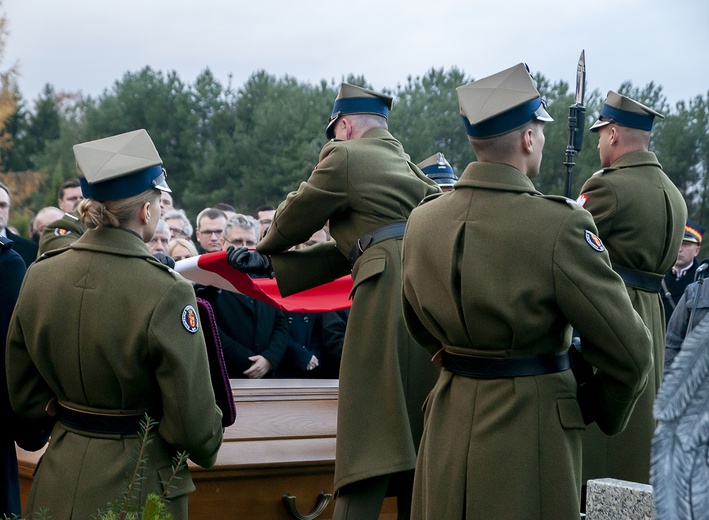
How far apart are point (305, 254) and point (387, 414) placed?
92 centimetres

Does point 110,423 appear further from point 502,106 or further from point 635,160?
point 635,160

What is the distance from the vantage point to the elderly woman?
314cm

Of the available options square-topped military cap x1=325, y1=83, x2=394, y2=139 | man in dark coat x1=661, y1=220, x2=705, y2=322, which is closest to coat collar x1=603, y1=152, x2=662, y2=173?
square-topped military cap x1=325, y1=83, x2=394, y2=139

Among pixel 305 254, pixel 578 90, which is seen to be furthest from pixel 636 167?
pixel 305 254

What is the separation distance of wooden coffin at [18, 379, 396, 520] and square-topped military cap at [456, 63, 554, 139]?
1.86 meters

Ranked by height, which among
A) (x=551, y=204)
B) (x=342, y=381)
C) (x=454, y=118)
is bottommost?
(x=454, y=118)

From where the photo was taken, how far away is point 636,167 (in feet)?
16.2

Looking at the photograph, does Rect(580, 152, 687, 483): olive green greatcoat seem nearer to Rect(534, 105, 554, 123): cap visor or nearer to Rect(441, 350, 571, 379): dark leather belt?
Rect(534, 105, 554, 123): cap visor

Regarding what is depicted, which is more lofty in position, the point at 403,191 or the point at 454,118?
the point at 403,191

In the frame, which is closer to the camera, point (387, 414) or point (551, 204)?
point (551, 204)

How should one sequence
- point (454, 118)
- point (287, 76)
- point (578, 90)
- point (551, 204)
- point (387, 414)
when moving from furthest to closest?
1. point (287, 76)
2. point (454, 118)
3. point (578, 90)
4. point (387, 414)
5. point (551, 204)

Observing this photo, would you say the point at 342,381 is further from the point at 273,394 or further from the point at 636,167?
the point at 636,167

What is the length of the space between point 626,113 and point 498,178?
211cm

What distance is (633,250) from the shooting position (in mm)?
4746
